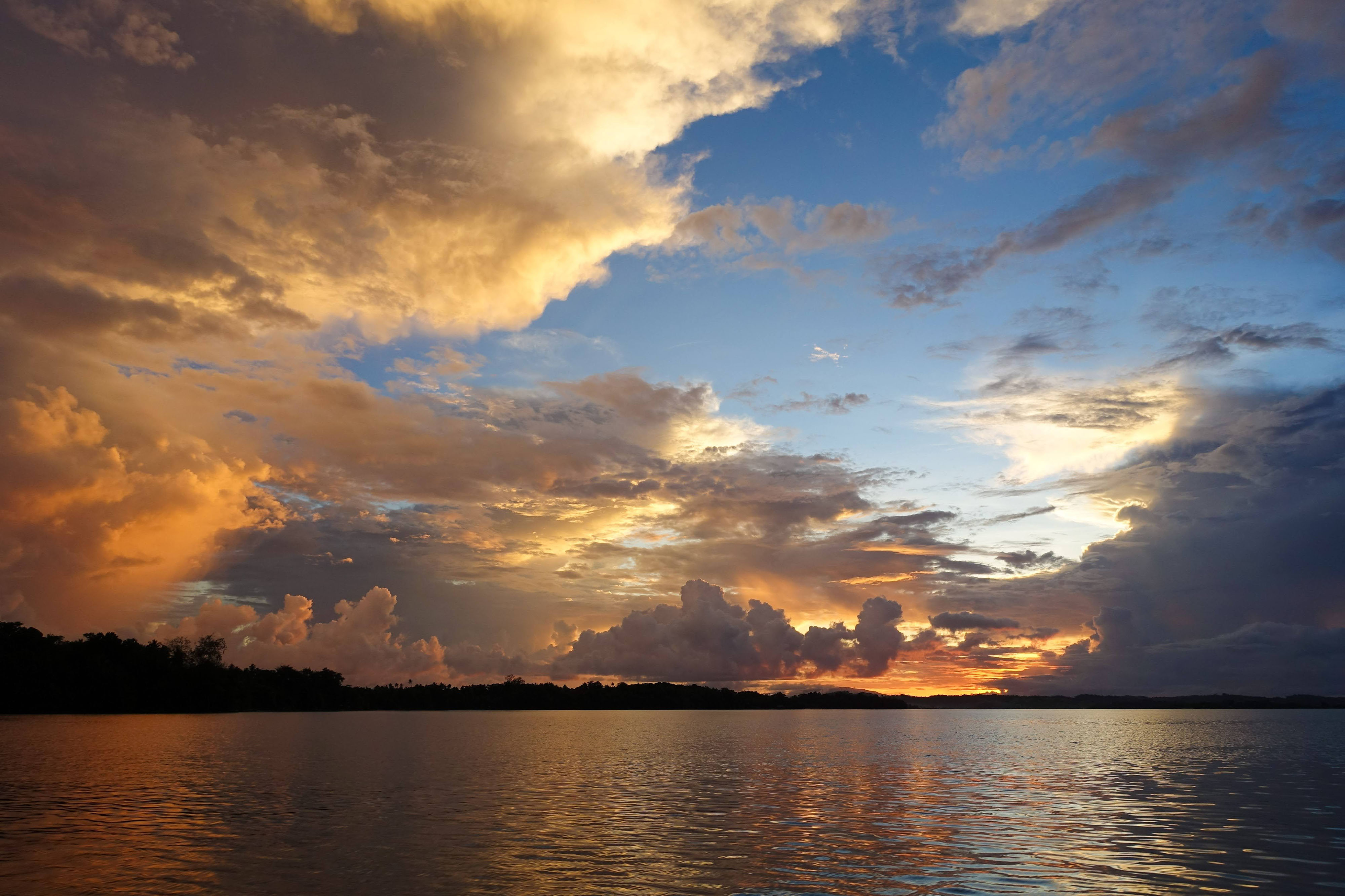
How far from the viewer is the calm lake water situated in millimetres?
28719

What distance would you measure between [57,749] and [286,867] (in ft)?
238

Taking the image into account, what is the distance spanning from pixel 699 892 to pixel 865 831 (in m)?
15.1

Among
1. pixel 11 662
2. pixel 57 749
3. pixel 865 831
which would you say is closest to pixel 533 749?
pixel 57 749

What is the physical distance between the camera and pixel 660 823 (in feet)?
136

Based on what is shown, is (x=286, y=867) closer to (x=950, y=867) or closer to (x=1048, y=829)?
(x=950, y=867)

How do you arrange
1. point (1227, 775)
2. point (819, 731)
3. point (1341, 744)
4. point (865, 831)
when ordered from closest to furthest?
point (865, 831) < point (1227, 775) < point (1341, 744) < point (819, 731)

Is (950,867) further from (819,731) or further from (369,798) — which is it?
(819,731)

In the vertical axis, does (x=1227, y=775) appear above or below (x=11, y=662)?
below

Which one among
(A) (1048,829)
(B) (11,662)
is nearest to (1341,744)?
(A) (1048,829)

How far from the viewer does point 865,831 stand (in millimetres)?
38938

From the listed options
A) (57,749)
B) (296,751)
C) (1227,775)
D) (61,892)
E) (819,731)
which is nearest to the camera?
(61,892)

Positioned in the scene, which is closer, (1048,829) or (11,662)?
(1048,829)

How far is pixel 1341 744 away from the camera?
4515 inches

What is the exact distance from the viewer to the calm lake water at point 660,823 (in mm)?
28719
